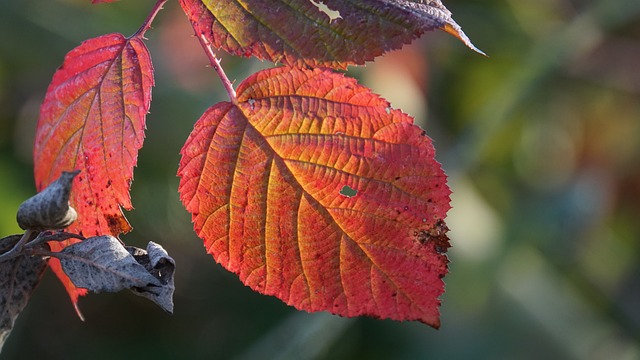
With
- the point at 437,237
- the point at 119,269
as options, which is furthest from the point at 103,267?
the point at 437,237

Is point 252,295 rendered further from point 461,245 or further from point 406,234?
point 406,234

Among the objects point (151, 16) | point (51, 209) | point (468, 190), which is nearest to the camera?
point (51, 209)

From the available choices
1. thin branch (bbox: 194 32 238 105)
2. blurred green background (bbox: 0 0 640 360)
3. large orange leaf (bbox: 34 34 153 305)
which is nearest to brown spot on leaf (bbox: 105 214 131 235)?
large orange leaf (bbox: 34 34 153 305)

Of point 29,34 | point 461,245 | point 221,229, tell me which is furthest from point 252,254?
point 29,34

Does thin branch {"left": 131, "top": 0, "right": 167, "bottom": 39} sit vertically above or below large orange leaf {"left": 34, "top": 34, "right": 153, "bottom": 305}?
above

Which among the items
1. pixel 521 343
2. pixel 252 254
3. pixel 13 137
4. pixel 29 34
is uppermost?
pixel 252 254

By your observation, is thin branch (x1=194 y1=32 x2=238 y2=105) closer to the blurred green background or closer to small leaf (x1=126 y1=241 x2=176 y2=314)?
small leaf (x1=126 y1=241 x2=176 y2=314)

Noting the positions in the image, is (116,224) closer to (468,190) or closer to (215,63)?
(215,63)
